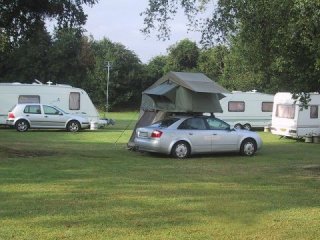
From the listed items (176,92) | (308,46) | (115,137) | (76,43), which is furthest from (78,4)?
(76,43)

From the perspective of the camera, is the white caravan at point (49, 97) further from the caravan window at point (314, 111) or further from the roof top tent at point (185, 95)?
the roof top tent at point (185, 95)

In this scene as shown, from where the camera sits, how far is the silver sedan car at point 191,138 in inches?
655

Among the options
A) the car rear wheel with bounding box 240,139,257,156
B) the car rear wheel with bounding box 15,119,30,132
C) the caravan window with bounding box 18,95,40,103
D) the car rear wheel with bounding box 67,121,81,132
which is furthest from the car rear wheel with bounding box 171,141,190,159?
the caravan window with bounding box 18,95,40,103

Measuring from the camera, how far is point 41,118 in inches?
1107

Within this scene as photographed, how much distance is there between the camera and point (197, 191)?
9727 mm

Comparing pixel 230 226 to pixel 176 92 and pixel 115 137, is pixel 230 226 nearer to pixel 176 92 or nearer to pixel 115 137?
pixel 176 92

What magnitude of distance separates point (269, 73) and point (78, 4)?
6379 millimetres

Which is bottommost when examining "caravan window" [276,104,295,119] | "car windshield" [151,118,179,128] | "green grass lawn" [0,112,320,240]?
"green grass lawn" [0,112,320,240]

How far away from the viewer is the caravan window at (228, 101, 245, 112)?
3350cm

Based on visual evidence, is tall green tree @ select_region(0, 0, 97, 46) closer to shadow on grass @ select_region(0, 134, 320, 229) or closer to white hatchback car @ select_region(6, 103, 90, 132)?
shadow on grass @ select_region(0, 134, 320, 229)

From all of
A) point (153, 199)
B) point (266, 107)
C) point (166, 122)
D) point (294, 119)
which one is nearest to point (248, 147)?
point (166, 122)

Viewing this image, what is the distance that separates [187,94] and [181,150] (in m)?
2.11

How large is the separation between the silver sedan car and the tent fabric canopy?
62 centimetres

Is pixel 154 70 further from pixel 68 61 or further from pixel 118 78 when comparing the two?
pixel 68 61
